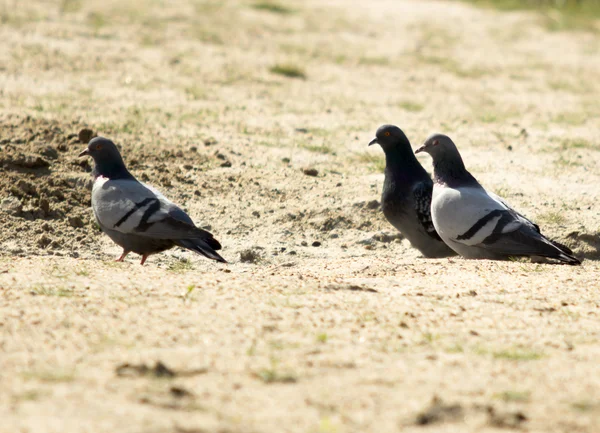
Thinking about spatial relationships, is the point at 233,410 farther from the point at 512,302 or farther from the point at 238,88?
the point at 238,88

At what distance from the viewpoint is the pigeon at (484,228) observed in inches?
238

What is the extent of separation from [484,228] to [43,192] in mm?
3336

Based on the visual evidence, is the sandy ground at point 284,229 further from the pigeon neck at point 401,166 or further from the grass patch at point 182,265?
the pigeon neck at point 401,166

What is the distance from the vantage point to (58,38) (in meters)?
12.1

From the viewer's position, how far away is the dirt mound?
21.0 feet

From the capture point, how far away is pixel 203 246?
233 inches

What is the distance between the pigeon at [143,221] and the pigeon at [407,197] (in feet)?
4.71

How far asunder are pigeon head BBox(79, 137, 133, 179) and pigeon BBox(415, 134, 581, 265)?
2256mm

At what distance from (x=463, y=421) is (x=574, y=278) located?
2.49 meters

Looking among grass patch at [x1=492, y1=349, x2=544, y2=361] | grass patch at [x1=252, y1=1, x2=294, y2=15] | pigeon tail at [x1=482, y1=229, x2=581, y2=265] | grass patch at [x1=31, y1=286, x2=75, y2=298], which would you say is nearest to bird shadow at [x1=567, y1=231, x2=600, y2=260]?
pigeon tail at [x1=482, y1=229, x2=581, y2=265]

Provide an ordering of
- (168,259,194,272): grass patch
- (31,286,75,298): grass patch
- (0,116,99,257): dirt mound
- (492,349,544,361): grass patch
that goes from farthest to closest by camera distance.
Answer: (0,116,99,257): dirt mound < (168,259,194,272): grass patch < (31,286,75,298): grass patch < (492,349,544,361): grass patch

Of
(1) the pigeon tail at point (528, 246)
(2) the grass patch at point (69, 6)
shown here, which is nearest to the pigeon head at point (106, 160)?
(1) the pigeon tail at point (528, 246)

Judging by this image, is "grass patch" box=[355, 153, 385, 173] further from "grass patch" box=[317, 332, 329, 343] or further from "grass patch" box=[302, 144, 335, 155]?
"grass patch" box=[317, 332, 329, 343]

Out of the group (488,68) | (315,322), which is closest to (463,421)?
(315,322)
